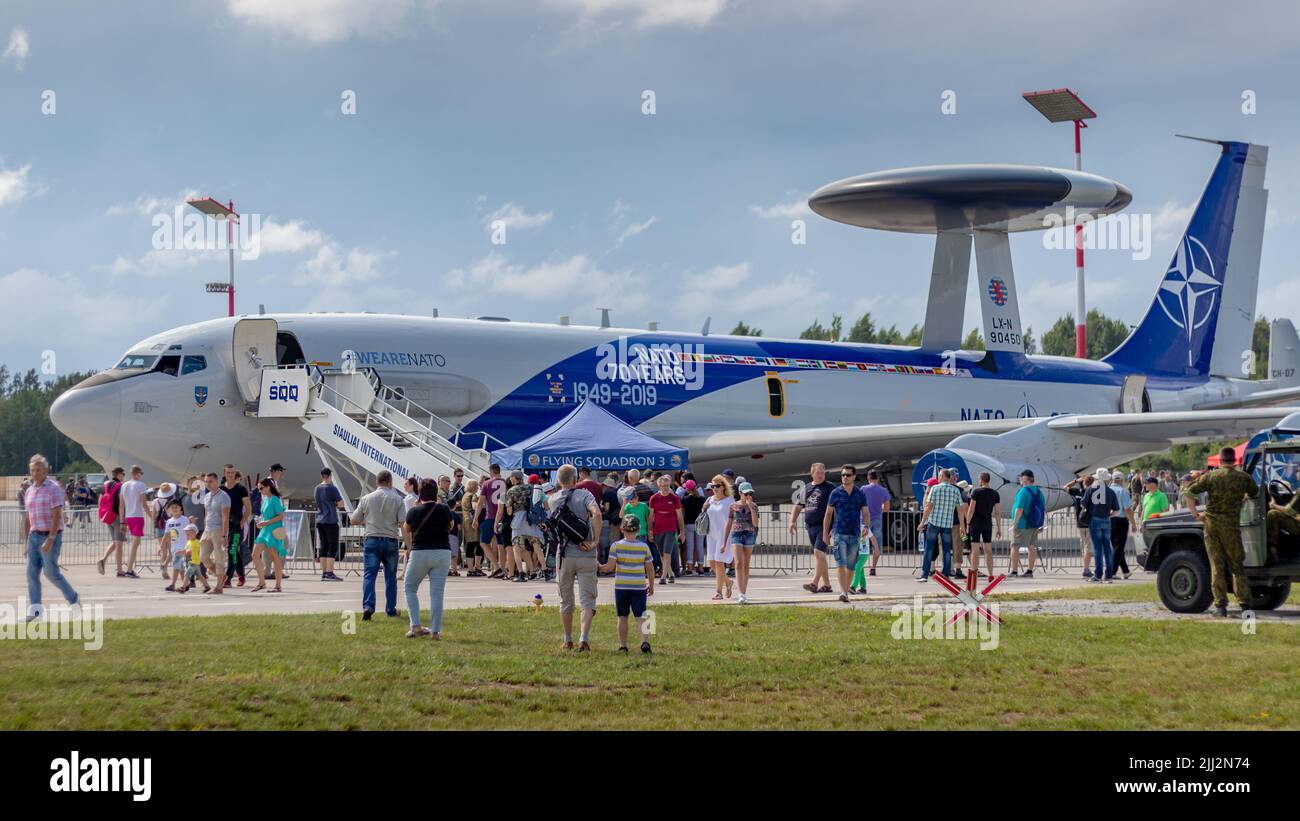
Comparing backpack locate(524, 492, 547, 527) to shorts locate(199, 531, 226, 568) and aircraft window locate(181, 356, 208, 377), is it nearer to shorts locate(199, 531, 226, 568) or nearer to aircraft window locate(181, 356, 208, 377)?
shorts locate(199, 531, 226, 568)

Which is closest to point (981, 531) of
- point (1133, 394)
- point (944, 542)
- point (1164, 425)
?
point (944, 542)

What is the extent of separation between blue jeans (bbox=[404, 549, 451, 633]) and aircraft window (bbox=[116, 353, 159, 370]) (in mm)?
13690

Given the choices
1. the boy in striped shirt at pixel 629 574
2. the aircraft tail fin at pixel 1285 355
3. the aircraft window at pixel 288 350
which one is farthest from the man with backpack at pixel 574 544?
the aircraft tail fin at pixel 1285 355

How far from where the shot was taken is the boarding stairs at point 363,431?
76.6ft

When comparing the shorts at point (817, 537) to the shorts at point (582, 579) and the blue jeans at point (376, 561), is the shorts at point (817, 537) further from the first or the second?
the shorts at point (582, 579)

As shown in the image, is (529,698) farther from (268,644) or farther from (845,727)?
(268,644)

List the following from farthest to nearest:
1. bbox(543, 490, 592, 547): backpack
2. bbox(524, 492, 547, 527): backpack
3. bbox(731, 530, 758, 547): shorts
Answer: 1. bbox(524, 492, 547, 527): backpack
2. bbox(731, 530, 758, 547): shorts
3. bbox(543, 490, 592, 547): backpack

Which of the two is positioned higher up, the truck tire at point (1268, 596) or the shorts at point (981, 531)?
the shorts at point (981, 531)

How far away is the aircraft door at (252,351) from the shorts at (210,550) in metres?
6.36

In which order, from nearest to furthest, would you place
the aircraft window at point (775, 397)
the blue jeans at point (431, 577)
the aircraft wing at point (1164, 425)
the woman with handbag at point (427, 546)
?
the blue jeans at point (431, 577)
the woman with handbag at point (427, 546)
the aircraft wing at point (1164, 425)
the aircraft window at point (775, 397)

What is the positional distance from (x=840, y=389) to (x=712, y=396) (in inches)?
159

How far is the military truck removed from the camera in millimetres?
13859

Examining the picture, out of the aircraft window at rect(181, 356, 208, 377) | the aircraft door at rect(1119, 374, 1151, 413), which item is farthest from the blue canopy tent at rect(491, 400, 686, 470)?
the aircraft door at rect(1119, 374, 1151, 413)
